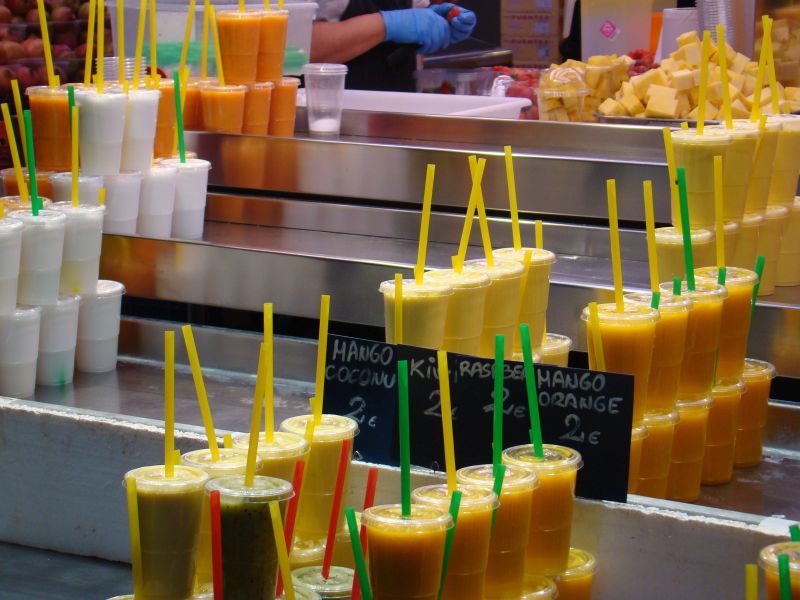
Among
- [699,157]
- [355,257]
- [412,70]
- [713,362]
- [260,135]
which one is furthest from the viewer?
[412,70]

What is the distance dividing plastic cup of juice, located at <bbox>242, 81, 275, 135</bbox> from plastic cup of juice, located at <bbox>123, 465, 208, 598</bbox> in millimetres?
2003

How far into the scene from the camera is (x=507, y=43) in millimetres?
8750

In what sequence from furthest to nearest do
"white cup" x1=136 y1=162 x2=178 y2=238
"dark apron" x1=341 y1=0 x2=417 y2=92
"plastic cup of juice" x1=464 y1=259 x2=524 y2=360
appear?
"dark apron" x1=341 y1=0 x2=417 y2=92
"white cup" x1=136 y1=162 x2=178 y2=238
"plastic cup of juice" x1=464 y1=259 x2=524 y2=360

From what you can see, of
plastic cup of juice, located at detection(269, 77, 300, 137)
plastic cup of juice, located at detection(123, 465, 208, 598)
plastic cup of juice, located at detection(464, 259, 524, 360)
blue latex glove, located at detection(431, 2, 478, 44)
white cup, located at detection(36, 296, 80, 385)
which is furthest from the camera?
blue latex glove, located at detection(431, 2, 478, 44)

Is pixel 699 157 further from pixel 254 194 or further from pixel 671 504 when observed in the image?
pixel 254 194

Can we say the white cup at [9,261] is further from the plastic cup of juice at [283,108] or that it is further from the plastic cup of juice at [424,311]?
the plastic cup of juice at [283,108]

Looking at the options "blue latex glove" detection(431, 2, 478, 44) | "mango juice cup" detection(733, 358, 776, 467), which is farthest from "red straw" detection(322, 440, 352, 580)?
"blue latex glove" detection(431, 2, 478, 44)

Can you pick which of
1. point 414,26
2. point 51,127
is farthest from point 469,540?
point 414,26

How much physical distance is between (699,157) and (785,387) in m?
0.58

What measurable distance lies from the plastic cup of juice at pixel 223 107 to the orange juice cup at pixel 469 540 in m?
2.07

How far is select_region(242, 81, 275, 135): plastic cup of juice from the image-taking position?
3.47 metres

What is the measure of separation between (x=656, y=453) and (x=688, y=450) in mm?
107

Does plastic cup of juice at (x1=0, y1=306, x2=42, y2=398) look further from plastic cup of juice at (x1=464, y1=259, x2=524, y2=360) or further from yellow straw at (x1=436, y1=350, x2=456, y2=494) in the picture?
yellow straw at (x1=436, y1=350, x2=456, y2=494)

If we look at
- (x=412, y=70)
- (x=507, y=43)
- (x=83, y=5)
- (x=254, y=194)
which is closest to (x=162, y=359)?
(x=254, y=194)
